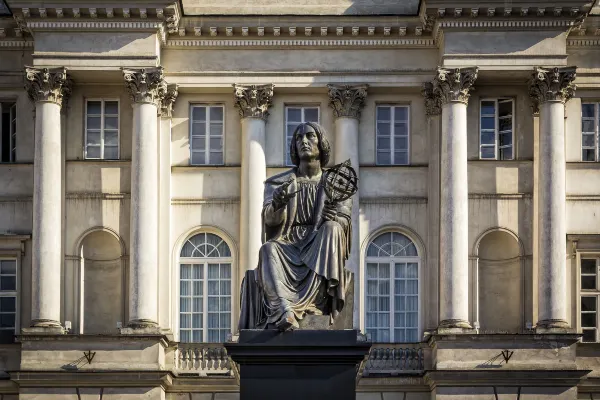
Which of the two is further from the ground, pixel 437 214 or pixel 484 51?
pixel 484 51

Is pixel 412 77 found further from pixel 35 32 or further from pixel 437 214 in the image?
pixel 35 32

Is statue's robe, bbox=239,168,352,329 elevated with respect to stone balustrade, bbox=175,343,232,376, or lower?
elevated

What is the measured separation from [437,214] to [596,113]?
4.74 meters

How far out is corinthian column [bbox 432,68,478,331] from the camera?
46719 millimetres

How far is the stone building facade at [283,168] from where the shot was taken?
153 feet

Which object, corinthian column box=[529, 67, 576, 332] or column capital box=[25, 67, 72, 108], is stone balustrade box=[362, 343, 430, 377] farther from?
column capital box=[25, 67, 72, 108]

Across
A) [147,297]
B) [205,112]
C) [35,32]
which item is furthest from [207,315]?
[35,32]

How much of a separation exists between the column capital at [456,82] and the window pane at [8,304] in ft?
38.0

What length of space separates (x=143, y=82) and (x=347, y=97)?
196 inches

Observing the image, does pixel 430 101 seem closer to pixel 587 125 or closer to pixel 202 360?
pixel 587 125

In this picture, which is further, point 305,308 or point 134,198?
point 134,198

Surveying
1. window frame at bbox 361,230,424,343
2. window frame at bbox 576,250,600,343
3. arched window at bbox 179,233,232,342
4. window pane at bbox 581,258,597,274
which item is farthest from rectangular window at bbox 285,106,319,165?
window pane at bbox 581,258,597,274

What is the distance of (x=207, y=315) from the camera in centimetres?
4797

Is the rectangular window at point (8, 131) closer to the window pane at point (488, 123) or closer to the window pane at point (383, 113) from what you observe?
the window pane at point (383, 113)
